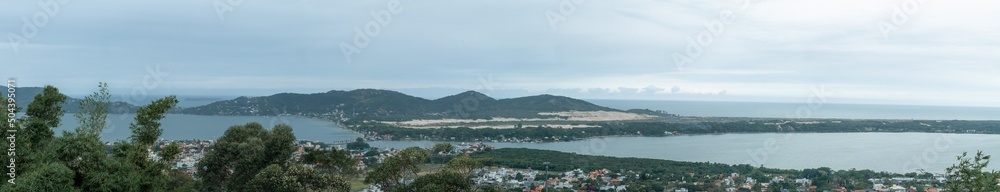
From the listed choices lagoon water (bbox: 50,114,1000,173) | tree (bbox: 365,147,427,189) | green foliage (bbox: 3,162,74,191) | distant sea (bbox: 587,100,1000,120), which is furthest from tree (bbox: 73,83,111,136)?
distant sea (bbox: 587,100,1000,120)

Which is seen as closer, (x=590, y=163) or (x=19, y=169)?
(x=19, y=169)

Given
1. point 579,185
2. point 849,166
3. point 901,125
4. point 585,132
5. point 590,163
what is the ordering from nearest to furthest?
point 579,185 < point 590,163 < point 849,166 < point 585,132 < point 901,125

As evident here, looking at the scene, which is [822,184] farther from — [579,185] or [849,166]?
[849,166]

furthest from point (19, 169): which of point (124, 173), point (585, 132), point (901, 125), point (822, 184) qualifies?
point (901, 125)

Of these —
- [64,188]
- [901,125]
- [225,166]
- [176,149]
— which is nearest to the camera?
[64,188]

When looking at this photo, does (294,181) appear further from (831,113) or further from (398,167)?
(831,113)

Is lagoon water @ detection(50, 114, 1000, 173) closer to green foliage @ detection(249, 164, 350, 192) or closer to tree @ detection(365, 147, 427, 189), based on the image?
green foliage @ detection(249, 164, 350, 192)

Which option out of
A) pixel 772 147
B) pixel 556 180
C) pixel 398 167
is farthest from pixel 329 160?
pixel 772 147
